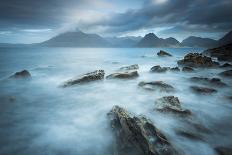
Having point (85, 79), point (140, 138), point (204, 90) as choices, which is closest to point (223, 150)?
point (140, 138)


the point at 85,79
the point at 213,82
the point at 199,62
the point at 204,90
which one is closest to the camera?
the point at 204,90

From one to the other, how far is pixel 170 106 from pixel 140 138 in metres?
3.16

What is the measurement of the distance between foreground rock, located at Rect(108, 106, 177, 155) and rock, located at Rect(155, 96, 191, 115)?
7.03 ft

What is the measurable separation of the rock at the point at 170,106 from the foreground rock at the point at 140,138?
2.14 m

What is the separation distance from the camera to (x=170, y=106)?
7820 mm

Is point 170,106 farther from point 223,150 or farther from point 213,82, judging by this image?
point 213,82

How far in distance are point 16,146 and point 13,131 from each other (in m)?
1.11

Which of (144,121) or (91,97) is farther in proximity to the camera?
(91,97)

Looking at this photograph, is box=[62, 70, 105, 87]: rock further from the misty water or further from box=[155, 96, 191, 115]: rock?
box=[155, 96, 191, 115]: rock

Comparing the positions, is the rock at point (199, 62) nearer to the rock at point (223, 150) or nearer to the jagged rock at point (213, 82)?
the jagged rock at point (213, 82)

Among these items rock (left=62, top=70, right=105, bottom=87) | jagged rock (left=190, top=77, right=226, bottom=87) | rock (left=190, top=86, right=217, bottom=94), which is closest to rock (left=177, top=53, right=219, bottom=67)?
jagged rock (left=190, top=77, right=226, bottom=87)

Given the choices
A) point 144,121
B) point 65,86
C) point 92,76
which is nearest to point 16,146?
point 144,121

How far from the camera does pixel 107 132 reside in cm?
660

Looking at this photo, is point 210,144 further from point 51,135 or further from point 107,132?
point 51,135
